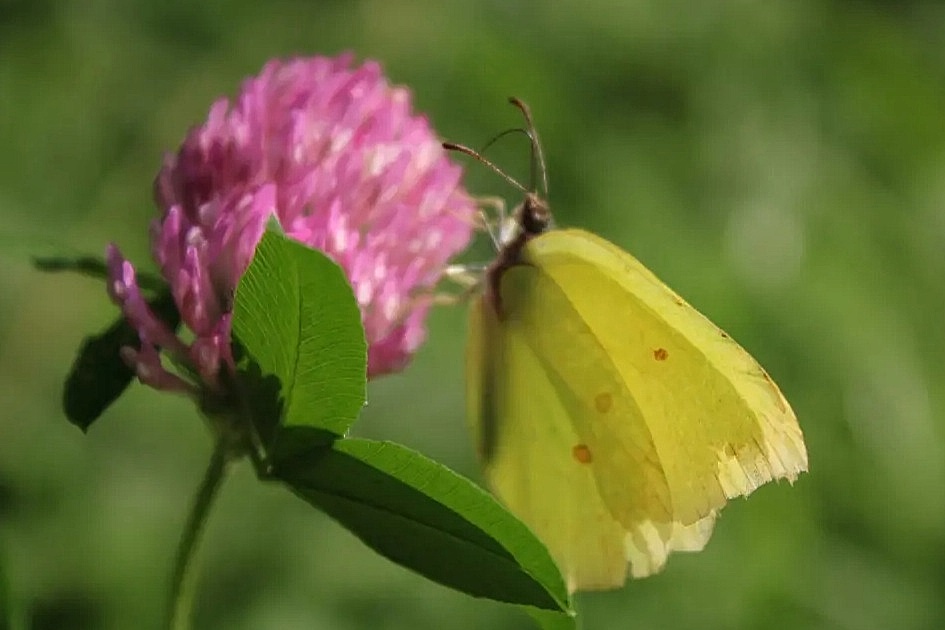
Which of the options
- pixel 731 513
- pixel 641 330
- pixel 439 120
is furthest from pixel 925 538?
pixel 641 330

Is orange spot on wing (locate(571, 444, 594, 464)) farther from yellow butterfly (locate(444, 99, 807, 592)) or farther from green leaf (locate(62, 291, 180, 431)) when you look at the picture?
green leaf (locate(62, 291, 180, 431))

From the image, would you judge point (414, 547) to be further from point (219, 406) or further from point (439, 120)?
point (439, 120)

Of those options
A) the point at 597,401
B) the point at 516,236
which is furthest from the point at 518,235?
the point at 597,401

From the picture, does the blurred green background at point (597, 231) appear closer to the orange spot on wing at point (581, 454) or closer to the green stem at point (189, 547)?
the orange spot on wing at point (581, 454)

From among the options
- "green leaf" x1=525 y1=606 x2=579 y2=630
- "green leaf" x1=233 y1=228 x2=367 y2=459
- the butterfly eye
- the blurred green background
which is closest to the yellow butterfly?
the butterfly eye

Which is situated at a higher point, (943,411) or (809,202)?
(809,202)

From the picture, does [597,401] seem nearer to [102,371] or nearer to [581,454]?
[581,454]

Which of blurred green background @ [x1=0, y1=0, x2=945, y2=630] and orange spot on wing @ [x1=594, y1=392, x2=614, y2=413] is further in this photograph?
blurred green background @ [x1=0, y1=0, x2=945, y2=630]

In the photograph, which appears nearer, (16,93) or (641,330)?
(641,330)
